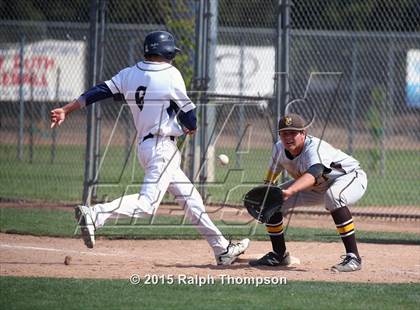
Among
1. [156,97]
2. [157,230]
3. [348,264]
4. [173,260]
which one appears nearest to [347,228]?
[348,264]

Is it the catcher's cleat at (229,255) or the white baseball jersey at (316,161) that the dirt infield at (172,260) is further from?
the white baseball jersey at (316,161)

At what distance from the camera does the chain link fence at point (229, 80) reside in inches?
524

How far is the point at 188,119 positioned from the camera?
26.4ft

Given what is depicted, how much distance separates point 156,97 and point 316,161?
1.55 metres

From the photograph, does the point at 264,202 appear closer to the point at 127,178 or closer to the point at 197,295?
the point at 197,295

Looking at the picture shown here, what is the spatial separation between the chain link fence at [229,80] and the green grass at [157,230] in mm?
1472

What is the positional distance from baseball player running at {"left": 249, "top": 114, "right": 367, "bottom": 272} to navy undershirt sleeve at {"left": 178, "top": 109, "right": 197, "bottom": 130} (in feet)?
2.61

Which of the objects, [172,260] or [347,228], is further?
[172,260]

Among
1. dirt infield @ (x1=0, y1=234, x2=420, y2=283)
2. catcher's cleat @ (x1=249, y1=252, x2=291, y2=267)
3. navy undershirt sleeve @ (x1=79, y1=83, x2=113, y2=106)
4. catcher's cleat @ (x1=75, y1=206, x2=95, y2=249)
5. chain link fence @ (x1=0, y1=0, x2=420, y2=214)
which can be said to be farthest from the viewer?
chain link fence @ (x1=0, y1=0, x2=420, y2=214)

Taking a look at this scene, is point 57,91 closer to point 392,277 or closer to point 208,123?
point 208,123

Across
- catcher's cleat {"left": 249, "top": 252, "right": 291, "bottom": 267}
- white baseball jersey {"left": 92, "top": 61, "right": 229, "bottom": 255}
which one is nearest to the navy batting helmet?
white baseball jersey {"left": 92, "top": 61, "right": 229, "bottom": 255}

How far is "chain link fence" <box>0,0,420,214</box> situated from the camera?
43.7 ft

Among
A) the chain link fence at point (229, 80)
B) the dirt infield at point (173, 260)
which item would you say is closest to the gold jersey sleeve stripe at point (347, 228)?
the dirt infield at point (173, 260)

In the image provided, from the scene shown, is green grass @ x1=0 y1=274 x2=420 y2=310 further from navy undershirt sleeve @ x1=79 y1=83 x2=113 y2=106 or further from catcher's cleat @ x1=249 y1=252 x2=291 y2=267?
navy undershirt sleeve @ x1=79 y1=83 x2=113 y2=106
